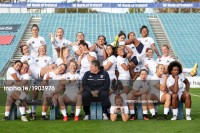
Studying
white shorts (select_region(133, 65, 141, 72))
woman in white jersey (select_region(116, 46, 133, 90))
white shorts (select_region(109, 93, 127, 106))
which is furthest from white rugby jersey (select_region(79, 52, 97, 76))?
white shorts (select_region(133, 65, 141, 72))

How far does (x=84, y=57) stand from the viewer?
38.5 feet

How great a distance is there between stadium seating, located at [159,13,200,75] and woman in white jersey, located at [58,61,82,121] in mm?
22162

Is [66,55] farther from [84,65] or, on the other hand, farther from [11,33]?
[11,33]

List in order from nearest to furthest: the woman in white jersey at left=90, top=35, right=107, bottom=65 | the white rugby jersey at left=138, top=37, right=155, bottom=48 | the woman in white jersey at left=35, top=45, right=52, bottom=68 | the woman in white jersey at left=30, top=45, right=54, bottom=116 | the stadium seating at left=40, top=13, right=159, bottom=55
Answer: the woman in white jersey at left=30, top=45, right=54, bottom=116, the woman in white jersey at left=90, top=35, right=107, bottom=65, the woman in white jersey at left=35, top=45, right=52, bottom=68, the white rugby jersey at left=138, top=37, right=155, bottom=48, the stadium seating at left=40, top=13, right=159, bottom=55

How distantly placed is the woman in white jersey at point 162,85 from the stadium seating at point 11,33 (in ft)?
70.4

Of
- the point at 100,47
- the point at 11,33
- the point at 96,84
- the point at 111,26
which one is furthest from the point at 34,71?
the point at 111,26

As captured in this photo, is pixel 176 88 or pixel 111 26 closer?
pixel 176 88

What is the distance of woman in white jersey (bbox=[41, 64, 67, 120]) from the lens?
11102 mm

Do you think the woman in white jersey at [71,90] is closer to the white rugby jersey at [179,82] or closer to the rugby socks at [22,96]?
the rugby socks at [22,96]

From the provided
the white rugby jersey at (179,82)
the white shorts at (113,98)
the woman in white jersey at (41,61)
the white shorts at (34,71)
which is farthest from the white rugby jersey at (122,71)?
the white shorts at (34,71)

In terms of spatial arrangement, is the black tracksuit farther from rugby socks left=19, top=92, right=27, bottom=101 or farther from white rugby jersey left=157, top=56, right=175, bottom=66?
white rugby jersey left=157, top=56, right=175, bottom=66

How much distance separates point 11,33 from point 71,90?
27276 millimetres

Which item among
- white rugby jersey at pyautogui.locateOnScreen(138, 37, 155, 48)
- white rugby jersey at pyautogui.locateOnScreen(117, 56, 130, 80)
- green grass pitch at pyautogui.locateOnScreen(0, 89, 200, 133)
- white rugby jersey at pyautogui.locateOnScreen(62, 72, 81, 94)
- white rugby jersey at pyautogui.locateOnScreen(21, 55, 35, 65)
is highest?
white rugby jersey at pyautogui.locateOnScreen(138, 37, 155, 48)

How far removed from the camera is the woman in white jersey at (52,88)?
437 inches
